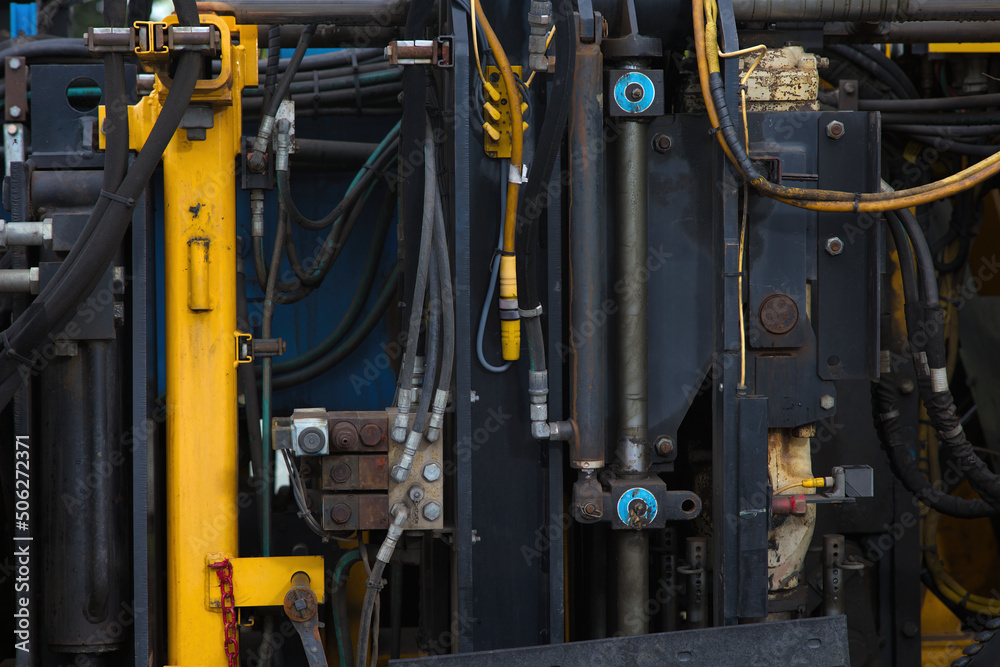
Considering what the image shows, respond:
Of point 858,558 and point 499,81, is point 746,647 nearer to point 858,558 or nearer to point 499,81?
point 858,558

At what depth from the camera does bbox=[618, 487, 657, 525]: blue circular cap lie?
2.32 meters

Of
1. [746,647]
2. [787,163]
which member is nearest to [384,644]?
[746,647]

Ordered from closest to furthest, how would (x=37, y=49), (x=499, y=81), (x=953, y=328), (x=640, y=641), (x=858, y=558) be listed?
(x=640, y=641), (x=499, y=81), (x=37, y=49), (x=858, y=558), (x=953, y=328)

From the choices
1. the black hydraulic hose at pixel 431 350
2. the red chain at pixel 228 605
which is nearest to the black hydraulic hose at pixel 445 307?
the black hydraulic hose at pixel 431 350

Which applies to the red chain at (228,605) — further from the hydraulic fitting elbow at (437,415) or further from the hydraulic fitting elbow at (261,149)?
the hydraulic fitting elbow at (261,149)

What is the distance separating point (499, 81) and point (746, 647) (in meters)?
1.52

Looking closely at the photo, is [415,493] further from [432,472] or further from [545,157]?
[545,157]

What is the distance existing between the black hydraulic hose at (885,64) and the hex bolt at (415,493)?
2.24 meters

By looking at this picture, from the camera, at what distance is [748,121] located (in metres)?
2.41

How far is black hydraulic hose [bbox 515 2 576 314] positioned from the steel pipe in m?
0.53

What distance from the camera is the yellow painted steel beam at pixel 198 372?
2.35 meters

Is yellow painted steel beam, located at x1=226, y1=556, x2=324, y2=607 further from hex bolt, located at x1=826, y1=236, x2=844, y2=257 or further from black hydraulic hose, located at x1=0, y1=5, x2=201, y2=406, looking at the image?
hex bolt, located at x1=826, y1=236, x2=844, y2=257

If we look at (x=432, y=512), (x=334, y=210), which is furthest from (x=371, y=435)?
(x=334, y=210)

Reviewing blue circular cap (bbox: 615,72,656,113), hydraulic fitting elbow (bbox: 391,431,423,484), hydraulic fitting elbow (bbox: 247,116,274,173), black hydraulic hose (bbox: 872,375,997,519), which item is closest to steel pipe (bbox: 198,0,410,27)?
hydraulic fitting elbow (bbox: 247,116,274,173)
